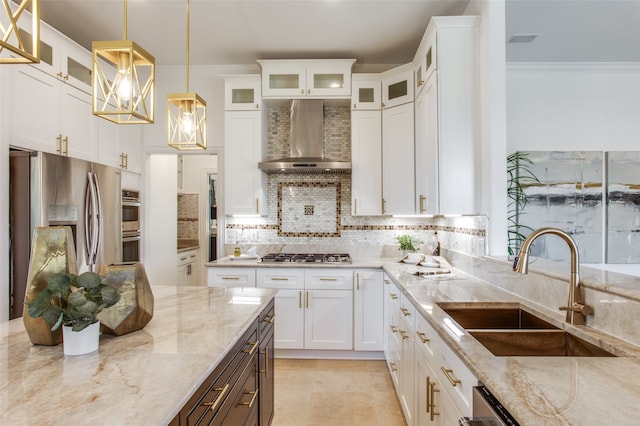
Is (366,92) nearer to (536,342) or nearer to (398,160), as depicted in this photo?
(398,160)

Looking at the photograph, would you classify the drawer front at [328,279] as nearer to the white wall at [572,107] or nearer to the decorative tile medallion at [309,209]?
the decorative tile medallion at [309,209]

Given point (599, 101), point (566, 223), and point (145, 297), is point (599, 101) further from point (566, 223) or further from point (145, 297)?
point (145, 297)

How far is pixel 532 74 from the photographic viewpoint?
361cm

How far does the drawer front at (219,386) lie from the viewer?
96 cm

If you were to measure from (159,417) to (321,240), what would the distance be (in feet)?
10.4

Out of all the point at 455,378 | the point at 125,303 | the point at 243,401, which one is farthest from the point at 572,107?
the point at 125,303

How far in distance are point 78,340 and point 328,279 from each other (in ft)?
7.86

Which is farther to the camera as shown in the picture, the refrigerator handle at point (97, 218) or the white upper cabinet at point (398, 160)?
the white upper cabinet at point (398, 160)

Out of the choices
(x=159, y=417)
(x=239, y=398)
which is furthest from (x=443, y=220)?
(x=159, y=417)

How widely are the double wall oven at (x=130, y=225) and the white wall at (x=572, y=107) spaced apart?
411cm

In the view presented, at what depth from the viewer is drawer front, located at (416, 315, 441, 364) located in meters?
1.52

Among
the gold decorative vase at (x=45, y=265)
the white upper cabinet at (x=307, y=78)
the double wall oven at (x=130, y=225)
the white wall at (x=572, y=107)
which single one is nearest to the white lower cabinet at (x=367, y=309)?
the white upper cabinet at (x=307, y=78)

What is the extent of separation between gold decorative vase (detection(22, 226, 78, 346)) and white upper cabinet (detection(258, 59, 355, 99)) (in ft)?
9.23

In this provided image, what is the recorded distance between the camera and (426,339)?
1.64 m
